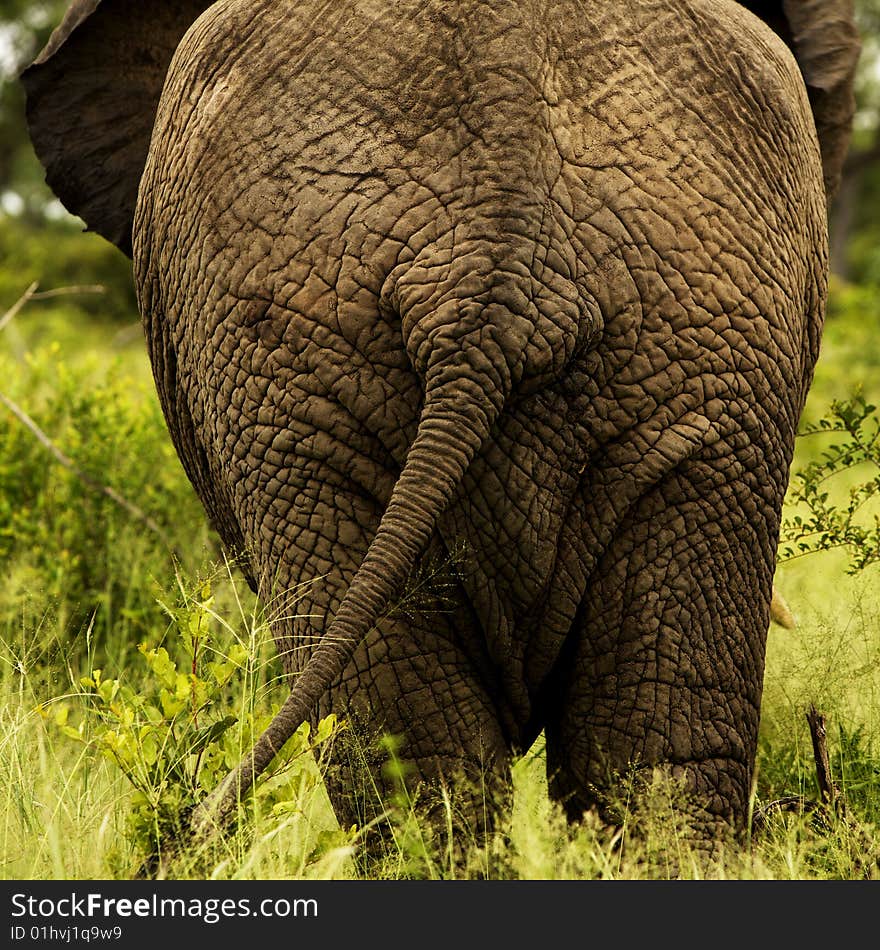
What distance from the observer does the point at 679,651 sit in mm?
2527

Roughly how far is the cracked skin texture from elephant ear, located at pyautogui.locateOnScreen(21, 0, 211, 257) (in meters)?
0.91

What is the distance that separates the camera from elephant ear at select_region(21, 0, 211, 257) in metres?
3.51

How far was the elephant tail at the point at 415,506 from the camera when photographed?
90.6 inches

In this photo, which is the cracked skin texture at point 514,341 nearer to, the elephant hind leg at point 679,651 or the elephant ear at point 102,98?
the elephant hind leg at point 679,651

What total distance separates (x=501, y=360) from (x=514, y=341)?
0.04 metres

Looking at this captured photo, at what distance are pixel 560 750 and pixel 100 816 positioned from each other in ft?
3.24

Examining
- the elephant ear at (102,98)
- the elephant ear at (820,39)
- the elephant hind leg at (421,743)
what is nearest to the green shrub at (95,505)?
the elephant ear at (102,98)

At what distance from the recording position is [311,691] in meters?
2.28

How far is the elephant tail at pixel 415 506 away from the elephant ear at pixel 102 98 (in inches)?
64.7

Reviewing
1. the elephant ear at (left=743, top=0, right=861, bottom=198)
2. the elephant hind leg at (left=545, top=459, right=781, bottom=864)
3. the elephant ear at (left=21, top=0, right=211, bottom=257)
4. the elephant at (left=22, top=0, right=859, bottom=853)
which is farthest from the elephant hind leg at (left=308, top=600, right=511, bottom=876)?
the elephant ear at (left=743, top=0, right=861, bottom=198)

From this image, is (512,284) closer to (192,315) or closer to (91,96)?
(192,315)

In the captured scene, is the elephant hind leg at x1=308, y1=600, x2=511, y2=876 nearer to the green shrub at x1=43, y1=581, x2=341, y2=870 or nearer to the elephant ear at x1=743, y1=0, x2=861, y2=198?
the green shrub at x1=43, y1=581, x2=341, y2=870

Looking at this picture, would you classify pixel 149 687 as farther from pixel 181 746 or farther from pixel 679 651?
pixel 679 651

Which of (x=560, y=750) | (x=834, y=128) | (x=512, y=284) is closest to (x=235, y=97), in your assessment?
(x=512, y=284)
